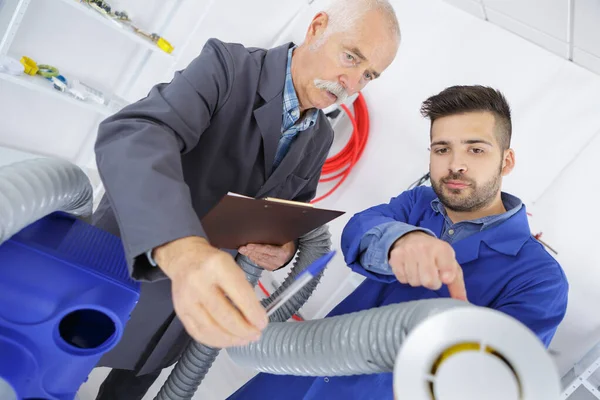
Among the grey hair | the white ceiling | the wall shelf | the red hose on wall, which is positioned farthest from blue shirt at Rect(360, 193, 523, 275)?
the wall shelf

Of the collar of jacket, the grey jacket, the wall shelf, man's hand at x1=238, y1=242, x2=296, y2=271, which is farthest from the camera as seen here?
the wall shelf

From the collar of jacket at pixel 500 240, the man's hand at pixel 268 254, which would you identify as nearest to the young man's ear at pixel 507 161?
the collar of jacket at pixel 500 240

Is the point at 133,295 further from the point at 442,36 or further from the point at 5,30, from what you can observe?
the point at 442,36

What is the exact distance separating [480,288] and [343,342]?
45 cm

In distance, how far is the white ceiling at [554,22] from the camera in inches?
57.2

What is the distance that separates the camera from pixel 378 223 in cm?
101

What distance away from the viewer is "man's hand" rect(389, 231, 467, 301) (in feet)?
2.29

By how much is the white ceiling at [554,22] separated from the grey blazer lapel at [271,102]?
1.04 m

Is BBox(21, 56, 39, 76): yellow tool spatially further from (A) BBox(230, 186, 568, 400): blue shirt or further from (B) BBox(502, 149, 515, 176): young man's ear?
(B) BBox(502, 149, 515, 176): young man's ear

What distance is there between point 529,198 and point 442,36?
1.01 metres

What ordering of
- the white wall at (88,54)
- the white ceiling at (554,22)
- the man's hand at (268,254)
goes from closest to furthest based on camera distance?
1. the man's hand at (268,254)
2. the white ceiling at (554,22)
3. the white wall at (88,54)

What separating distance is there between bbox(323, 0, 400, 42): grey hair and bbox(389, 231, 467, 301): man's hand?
0.69 m

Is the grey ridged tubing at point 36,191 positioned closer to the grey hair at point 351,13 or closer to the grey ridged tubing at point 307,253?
the grey ridged tubing at point 307,253

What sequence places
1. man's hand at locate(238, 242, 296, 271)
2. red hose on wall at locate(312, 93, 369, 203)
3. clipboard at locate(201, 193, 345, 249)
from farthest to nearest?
red hose on wall at locate(312, 93, 369, 203) < man's hand at locate(238, 242, 296, 271) < clipboard at locate(201, 193, 345, 249)
